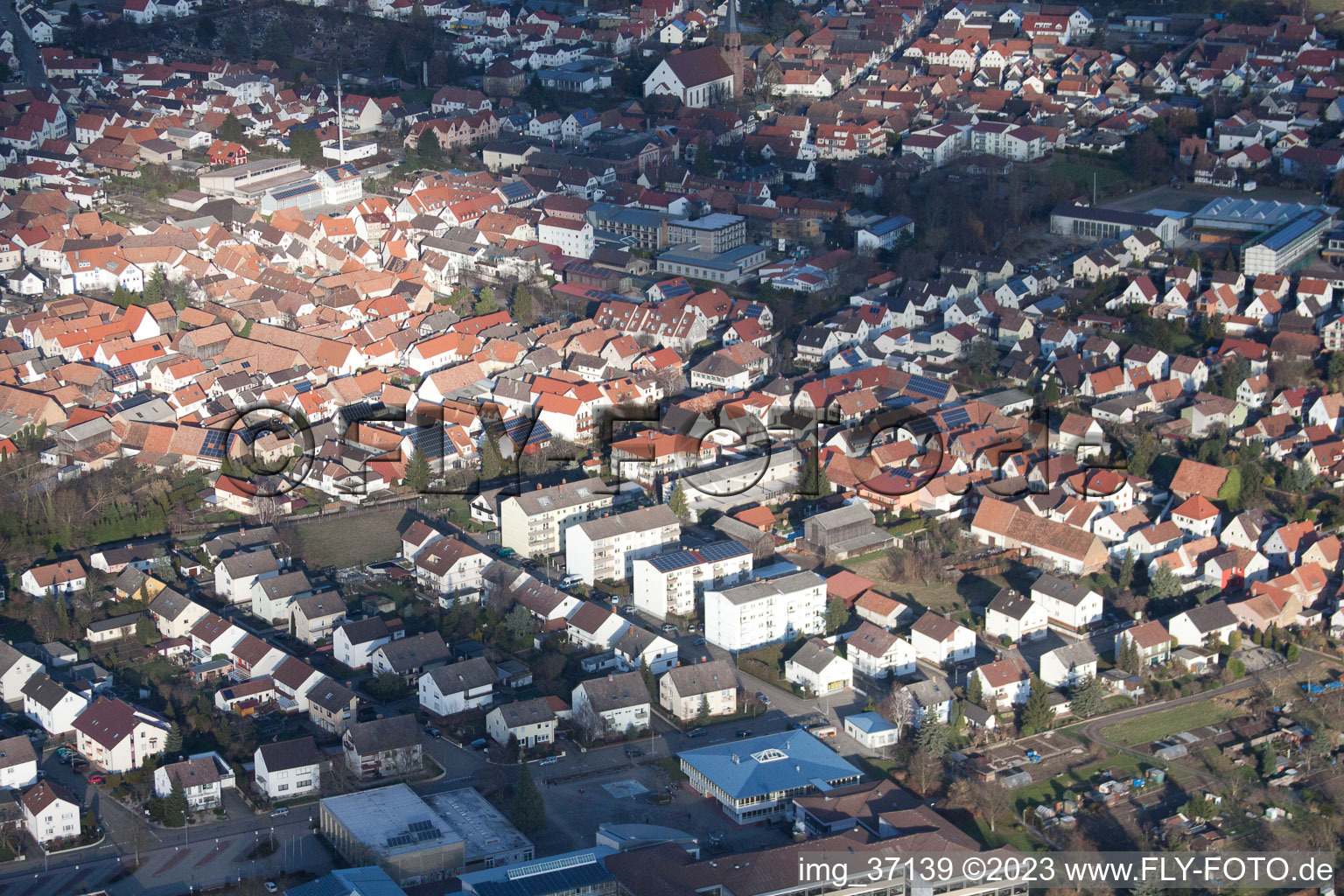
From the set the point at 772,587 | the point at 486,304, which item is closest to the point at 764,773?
the point at 772,587

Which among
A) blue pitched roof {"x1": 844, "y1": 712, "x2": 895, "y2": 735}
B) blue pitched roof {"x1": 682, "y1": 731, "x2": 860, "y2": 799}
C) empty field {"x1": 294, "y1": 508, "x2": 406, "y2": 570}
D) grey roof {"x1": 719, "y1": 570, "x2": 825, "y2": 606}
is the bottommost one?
blue pitched roof {"x1": 844, "y1": 712, "x2": 895, "y2": 735}

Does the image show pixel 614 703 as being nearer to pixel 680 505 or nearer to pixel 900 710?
pixel 900 710

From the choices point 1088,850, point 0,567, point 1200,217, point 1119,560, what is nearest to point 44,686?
point 0,567

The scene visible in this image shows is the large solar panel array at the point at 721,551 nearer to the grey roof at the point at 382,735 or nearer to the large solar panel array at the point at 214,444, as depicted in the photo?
the grey roof at the point at 382,735

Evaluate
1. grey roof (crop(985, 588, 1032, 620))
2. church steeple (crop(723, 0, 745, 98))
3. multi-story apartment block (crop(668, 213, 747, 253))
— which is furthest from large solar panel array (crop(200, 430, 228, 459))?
church steeple (crop(723, 0, 745, 98))

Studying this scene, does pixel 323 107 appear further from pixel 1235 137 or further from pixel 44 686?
pixel 44 686

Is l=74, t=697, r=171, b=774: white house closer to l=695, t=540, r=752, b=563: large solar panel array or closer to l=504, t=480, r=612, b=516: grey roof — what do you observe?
l=504, t=480, r=612, b=516: grey roof
